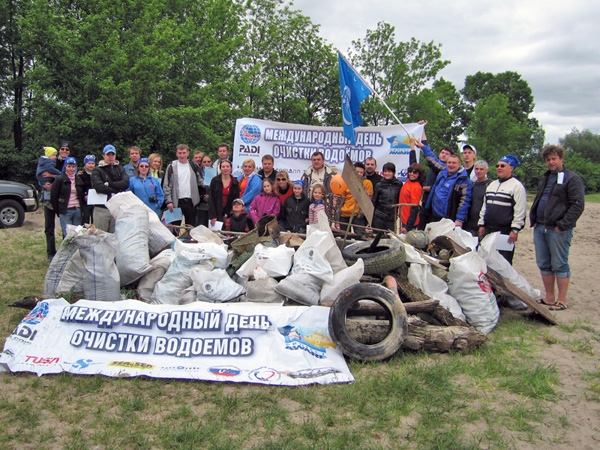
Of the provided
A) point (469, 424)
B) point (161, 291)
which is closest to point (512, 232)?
point (469, 424)

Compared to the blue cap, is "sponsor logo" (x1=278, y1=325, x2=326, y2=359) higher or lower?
lower

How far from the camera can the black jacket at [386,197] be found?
6828mm

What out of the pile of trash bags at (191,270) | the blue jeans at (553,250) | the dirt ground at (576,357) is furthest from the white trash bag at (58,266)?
the blue jeans at (553,250)

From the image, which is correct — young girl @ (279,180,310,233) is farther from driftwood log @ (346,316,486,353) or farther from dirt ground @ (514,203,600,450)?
dirt ground @ (514,203,600,450)

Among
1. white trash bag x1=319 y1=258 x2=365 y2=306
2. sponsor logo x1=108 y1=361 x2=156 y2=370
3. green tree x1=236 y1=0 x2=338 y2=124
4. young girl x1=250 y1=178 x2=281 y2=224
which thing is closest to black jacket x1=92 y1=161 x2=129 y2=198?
young girl x1=250 y1=178 x2=281 y2=224

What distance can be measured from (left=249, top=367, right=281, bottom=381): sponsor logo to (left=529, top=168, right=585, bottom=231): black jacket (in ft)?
12.1

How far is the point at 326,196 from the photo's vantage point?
6.74 m

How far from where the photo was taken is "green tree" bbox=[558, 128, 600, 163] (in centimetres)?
5806

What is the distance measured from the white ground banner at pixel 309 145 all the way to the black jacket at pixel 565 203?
345 cm

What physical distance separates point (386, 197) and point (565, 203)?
7.86ft

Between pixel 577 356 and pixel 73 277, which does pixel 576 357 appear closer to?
pixel 577 356

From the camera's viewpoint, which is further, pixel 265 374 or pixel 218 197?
pixel 218 197

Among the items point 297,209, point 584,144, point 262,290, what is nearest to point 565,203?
point 297,209

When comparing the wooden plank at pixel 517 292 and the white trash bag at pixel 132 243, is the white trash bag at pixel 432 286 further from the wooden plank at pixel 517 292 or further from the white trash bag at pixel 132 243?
the white trash bag at pixel 132 243
